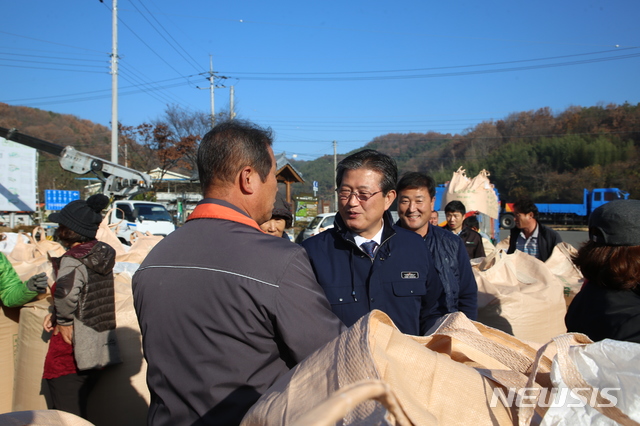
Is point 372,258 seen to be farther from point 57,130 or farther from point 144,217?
point 57,130

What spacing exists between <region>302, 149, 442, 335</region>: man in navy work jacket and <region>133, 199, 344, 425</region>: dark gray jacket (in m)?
0.75

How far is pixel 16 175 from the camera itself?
44.0ft

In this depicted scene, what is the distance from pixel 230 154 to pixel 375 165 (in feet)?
3.24

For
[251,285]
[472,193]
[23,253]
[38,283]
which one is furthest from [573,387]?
[472,193]

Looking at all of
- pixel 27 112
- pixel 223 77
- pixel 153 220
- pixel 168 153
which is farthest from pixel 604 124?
pixel 27 112

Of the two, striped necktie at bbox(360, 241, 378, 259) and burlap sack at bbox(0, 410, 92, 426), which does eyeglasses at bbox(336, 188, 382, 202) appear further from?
burlap sack at bbox(0, 410, 92, 426)

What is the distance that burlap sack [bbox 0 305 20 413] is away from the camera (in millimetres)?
3295

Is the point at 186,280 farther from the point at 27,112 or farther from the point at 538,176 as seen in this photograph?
the point at 27,112

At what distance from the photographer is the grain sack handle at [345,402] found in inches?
22.5

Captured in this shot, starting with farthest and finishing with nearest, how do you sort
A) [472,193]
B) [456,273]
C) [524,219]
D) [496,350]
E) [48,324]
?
[472,193], [524,219], [48,324], [456,273], [496,350]

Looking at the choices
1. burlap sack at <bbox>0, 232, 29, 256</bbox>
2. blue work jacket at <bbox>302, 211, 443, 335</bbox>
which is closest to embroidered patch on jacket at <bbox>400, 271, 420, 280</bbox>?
blue work jacket at <bbox>302, 211, 443, 335</bbox>

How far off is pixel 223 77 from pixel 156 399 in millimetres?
28699

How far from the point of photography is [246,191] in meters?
1.41

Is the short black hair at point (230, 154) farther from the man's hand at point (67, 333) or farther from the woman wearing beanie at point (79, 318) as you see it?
the man's hand at point (67, 333)
